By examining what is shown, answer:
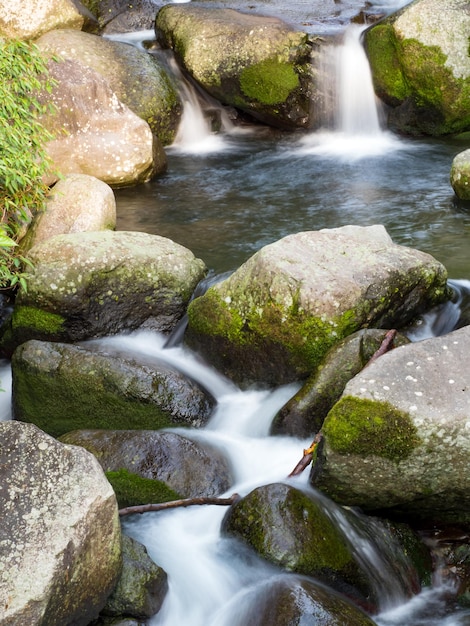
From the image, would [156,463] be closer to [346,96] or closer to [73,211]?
[73,211]

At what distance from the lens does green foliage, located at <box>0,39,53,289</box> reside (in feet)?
24.0

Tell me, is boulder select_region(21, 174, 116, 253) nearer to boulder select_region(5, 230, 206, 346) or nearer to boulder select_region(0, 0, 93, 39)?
boulder select_region(5, 230, 206, 346)

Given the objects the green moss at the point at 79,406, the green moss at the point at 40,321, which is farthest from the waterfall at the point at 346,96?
the green moss at the point at 79,406

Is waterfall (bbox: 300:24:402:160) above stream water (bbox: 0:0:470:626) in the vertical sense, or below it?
above

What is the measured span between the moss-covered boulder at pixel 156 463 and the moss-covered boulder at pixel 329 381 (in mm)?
641

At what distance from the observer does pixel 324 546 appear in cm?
433

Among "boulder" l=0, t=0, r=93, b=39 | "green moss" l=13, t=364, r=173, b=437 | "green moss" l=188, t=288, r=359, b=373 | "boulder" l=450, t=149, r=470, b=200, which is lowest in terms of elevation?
"green moss" l=13, t=364, r=173, b=437

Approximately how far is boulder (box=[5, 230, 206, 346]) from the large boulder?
3.07 m

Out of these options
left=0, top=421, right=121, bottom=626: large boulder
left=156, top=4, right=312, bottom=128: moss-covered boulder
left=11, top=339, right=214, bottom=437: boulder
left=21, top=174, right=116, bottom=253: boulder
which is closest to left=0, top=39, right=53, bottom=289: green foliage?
left=21, top=174, right=116, bottom=253: boulder

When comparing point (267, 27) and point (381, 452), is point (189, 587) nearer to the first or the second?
point (381, 452)

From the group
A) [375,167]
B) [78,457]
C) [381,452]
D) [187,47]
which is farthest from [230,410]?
[187,47]

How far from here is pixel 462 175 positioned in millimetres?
9188

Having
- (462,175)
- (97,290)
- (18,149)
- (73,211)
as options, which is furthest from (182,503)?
(462,175)

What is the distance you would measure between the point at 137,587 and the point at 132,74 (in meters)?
9.97
